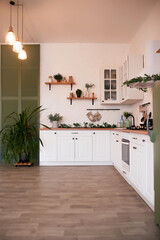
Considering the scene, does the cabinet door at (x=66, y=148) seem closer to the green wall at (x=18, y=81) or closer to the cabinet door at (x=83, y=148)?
the cabinet door at (x=83, y=148)

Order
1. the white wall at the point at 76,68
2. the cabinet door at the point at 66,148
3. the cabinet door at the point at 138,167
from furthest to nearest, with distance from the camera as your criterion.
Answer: the white wall at the point at 76,68 < the cabinet door at the point at 66,148 < the cabinet door at the point at 138,167

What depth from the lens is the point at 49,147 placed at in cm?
431

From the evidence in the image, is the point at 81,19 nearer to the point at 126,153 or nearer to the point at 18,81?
the point at 18,81

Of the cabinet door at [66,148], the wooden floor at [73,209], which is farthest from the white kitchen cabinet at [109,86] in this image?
the wooden floor at [73,209]

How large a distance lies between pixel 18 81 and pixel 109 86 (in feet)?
7.80

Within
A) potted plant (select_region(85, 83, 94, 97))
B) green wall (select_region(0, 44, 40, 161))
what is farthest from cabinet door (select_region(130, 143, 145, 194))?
green wall (select_region(0, 44, 40, 161))

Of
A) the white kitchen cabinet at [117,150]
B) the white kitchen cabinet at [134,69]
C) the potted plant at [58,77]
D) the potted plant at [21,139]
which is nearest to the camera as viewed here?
the white kitchen cabinet at [117,150]

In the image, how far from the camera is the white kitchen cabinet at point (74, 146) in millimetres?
4305

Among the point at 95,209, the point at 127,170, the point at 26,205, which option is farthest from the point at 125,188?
the point at 26,205

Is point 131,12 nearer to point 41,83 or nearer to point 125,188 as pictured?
point 41,83

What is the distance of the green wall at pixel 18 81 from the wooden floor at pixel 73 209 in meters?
2.09

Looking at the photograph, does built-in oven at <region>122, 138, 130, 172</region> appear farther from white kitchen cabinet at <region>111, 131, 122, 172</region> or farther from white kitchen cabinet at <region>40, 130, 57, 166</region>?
white kitchen cabinet at <region>40, 130, 57, 166</region>

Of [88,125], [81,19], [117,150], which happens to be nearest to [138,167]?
[117,150]

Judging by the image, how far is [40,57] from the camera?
4.96 meters
